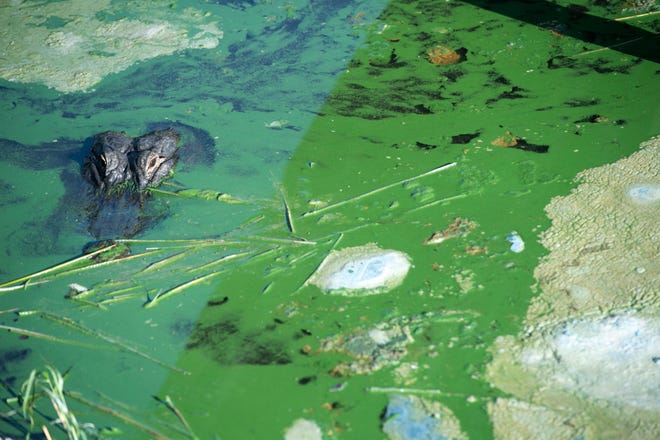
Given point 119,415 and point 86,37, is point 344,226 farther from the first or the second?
point 86,37

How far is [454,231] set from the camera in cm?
323

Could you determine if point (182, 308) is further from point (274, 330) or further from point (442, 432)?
point (442, 432)

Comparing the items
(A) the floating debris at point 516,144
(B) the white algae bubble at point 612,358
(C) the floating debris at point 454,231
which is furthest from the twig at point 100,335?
(A) the floating debris at point 516,144

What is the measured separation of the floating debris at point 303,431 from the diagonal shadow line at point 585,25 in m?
3.34

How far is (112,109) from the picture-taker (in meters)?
4.62

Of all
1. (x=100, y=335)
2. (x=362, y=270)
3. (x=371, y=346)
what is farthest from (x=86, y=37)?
(x=371, y=346)

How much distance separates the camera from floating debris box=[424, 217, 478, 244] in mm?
3189

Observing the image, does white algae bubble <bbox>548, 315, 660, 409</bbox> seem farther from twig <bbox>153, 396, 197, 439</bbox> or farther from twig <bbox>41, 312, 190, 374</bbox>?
twig <bbox>41, 312, 190, 374</bbox>

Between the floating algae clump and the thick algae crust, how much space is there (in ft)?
10.6


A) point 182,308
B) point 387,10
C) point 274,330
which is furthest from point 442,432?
point 387,10

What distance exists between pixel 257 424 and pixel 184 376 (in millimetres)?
412

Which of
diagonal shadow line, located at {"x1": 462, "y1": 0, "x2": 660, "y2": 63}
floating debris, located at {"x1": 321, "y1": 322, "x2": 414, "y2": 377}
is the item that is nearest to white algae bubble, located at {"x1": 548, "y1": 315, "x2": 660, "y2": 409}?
floating debris, located at {"x1": 321, "y1": 322, "x2": 414, "y2": 377}

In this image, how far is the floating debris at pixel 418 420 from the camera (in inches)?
91.3

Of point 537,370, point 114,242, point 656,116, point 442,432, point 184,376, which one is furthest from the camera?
point 656,116
